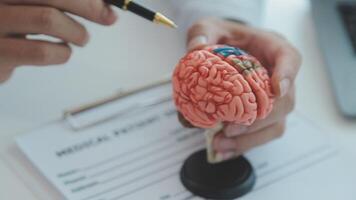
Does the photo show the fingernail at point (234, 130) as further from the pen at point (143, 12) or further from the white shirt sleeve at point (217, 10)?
the white shirt sleeve at point (217, 10)

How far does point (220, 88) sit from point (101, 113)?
240 mm

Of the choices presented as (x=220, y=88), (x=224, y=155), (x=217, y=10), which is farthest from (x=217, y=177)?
(x=217, y=10)

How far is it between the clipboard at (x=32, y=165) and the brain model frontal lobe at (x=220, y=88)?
18 cm

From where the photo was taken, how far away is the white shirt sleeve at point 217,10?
813mm

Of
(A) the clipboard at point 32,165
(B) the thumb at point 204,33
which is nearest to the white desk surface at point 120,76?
(A) the clipboard at point 32,165

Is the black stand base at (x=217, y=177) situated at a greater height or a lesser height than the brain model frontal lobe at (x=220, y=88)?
lesser

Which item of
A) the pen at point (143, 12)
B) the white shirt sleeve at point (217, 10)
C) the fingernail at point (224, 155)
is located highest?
the pen at point (143, 12)

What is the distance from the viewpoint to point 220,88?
19.7 inches

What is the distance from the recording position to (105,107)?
71cm

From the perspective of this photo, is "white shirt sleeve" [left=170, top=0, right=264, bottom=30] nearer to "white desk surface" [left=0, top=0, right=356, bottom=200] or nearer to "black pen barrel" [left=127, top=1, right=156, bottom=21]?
"white desk surface" [left=0, top=0, right=356, bottom=200]

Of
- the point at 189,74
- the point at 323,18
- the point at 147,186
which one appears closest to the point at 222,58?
the point at 189,74

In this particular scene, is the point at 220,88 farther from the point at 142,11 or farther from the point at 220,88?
the point at 142,11

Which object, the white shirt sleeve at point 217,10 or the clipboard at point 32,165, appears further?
the white shirt sleeve at point 217,10

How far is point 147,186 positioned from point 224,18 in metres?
0.29
